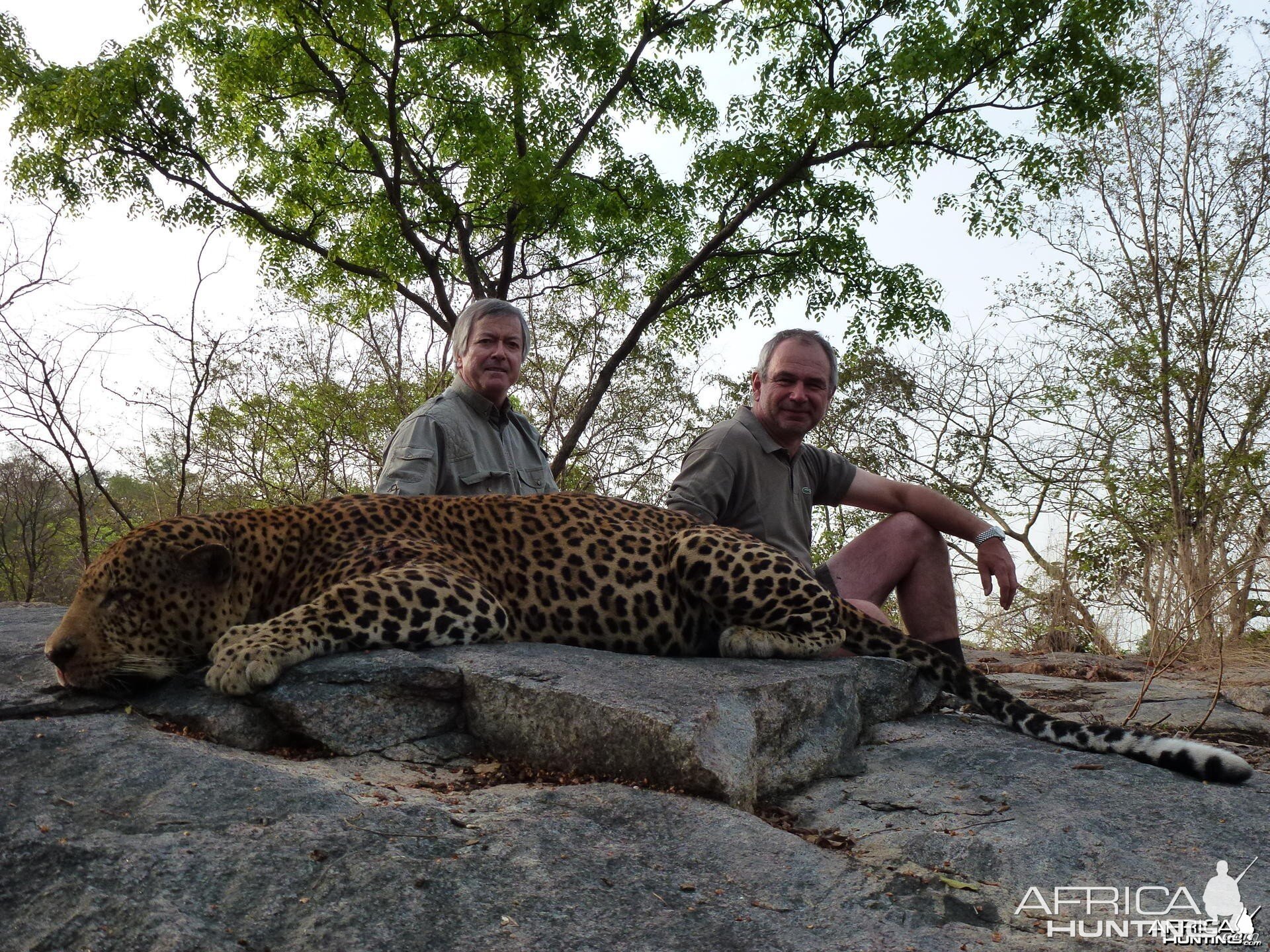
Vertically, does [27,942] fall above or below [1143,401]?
below

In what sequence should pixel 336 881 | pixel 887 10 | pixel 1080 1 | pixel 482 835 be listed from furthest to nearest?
pixel 887 10, pixel 1080 1, pixel 482 835, pixel 336 881

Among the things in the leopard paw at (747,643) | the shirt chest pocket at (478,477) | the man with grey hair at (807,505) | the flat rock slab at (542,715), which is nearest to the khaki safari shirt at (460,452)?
the shirt chest pocket at (478,477)

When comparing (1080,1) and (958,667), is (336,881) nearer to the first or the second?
(958,667)

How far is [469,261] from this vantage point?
14828mm

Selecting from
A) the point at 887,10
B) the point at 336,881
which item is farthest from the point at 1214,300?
the point at 336,881

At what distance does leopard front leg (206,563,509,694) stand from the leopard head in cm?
23

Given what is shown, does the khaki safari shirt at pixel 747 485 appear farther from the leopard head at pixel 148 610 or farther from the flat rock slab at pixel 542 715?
the leopard head at pixel 148 610

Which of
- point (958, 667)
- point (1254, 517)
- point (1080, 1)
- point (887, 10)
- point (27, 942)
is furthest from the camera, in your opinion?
point (887, 10)

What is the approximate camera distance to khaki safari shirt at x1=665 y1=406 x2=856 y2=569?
5.02 meters

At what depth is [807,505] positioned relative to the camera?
543 cm

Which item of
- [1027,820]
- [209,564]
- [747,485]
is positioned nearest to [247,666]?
[209,564]

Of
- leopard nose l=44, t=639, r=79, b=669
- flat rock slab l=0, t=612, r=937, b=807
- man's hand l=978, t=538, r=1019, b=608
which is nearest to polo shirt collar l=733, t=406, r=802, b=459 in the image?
man's hand l=978, t=538, r=1019, b=608

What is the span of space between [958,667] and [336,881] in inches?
116

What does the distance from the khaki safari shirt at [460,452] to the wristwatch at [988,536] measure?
8.37ft
